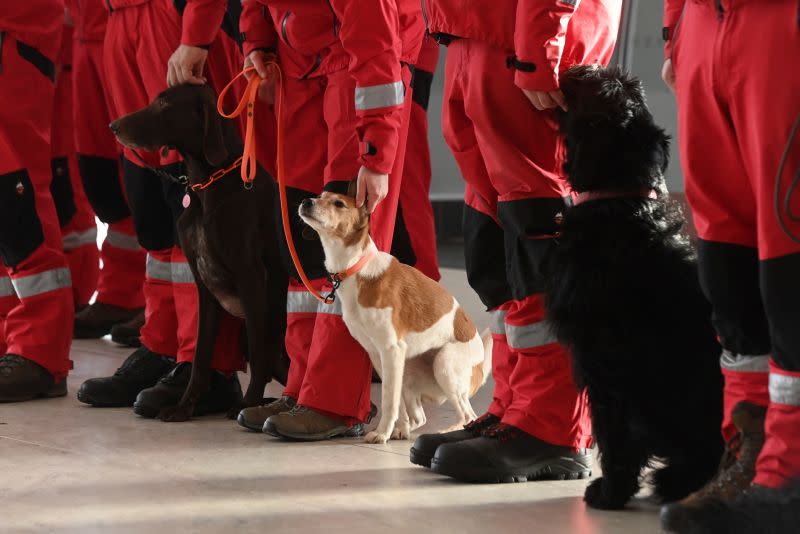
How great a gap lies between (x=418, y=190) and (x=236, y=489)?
4.91 feet

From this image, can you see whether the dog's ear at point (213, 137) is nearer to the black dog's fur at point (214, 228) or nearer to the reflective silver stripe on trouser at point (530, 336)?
the black dog's fur at point (214, 228)

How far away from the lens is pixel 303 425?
2.69 metres

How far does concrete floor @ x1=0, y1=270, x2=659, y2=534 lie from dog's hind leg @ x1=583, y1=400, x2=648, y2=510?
35 mm

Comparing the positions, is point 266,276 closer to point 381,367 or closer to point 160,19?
point 381,367

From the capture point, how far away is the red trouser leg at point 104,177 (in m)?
3.91

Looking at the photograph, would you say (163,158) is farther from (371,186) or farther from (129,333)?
(129,333)

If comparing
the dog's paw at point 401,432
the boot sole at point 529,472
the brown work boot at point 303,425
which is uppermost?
the boot sole at point 529,472

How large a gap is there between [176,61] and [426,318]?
3.55ft

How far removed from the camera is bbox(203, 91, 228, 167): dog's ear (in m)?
2.96

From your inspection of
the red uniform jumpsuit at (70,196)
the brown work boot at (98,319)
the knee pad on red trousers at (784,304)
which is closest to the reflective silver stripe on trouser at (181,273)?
the brown work boot at (98,319)

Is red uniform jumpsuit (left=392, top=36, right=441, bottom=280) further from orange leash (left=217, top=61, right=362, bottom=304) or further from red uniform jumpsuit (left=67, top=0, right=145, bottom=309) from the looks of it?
red uniform jumpsuit (left=67, top=0, right=145, bottom=309)

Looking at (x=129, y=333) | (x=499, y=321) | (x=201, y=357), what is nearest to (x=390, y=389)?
(x=499, y=321)

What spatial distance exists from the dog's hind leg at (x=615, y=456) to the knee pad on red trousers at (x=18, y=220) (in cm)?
201

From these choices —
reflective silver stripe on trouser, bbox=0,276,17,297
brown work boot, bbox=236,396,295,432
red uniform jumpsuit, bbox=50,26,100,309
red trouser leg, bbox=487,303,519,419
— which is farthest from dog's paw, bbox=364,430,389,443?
red uniform jumpsuit, bbox=50,26,100,309
